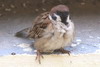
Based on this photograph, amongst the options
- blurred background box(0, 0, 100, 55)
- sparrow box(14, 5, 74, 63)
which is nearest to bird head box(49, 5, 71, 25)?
sparrow box(14, 5, 74, 63)

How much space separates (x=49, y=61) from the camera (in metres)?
1.74

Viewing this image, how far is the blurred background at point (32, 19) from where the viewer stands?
5.94 feet

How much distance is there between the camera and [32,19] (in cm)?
212

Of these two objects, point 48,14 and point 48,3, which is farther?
point 48,3

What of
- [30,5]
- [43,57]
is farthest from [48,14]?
[30,5]

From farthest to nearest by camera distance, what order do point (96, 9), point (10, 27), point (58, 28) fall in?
point (96, 9) → point (10, 27) → point (58, 28)

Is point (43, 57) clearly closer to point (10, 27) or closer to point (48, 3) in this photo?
point (10, 27)

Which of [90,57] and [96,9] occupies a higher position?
[96,9]

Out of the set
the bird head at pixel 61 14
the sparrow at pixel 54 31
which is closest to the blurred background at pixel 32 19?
the sparrow at pixel 54 31

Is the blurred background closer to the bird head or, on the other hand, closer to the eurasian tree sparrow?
the eurasian tree sparrow

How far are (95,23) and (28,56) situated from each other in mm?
524

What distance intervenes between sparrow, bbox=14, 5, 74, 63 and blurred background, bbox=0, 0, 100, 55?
0.08 metres

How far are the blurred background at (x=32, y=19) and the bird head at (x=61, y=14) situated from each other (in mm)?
200

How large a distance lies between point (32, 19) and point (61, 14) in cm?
52
